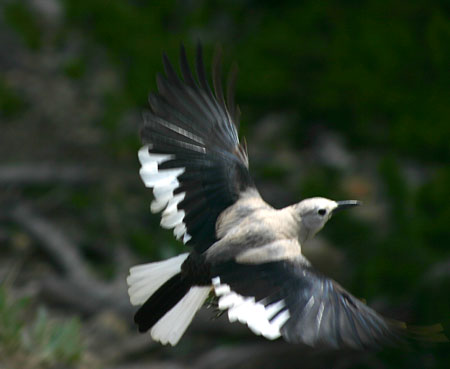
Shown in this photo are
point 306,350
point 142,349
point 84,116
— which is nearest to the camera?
point 306,350

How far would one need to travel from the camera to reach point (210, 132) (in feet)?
9.87

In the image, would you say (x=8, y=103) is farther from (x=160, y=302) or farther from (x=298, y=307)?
(x=298, y=307)

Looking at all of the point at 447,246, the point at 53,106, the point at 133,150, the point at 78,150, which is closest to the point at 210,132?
the point at 447,246

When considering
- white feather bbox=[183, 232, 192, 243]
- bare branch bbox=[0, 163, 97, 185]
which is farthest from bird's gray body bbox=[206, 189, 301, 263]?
bare branch bbox=[0, 163, 97, 185]

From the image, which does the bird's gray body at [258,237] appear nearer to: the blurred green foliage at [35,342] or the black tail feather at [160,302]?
the black tail feather at [160,302]

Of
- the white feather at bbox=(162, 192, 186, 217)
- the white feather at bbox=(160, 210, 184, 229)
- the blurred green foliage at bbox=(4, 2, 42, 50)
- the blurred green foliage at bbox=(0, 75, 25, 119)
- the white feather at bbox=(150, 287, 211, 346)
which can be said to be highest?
the blurred green foliage at bbox=(4, 2, 42, 50)

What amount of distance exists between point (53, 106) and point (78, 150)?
0.58m

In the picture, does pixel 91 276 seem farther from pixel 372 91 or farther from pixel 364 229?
pixel 372 91

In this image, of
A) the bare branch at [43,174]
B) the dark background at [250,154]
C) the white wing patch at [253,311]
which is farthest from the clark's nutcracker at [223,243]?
the bare branch at [43,174]

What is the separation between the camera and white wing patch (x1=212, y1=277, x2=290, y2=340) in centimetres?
231

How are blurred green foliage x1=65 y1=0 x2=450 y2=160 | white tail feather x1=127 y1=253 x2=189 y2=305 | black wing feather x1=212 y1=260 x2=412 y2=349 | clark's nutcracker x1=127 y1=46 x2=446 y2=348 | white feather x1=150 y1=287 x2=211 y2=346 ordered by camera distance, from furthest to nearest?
blurred green foliage x1=65 y1=0 x2=450 y2=160 → white tail feather x1=127 y1=253 x2=189 y2=305 → white feather x1=150 y1=287 x2=211 y2=346 → clark's nutcracker x1=127 y1=46 x2=446 y2=348 → black wing feather x1=212 y1=260 x2=412 y2=349

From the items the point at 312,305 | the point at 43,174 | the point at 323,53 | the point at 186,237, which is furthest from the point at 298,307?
the point at 323,53

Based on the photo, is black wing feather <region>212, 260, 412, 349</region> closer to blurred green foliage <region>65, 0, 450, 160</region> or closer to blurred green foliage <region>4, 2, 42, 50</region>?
blurred green foliage <region>65, 0, 450, 160</region>

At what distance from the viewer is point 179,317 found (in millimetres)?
2703
